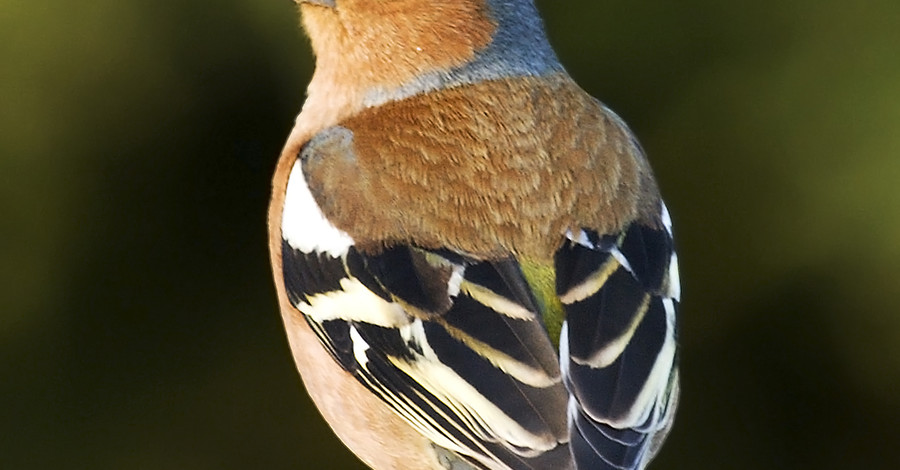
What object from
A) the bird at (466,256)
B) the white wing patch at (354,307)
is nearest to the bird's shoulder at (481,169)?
the bird at (466,256)

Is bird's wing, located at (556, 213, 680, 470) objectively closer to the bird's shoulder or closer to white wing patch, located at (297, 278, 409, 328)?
the bird's shoulder

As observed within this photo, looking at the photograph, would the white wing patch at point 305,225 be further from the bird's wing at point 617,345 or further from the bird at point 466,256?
the bird's wing at point 617,345

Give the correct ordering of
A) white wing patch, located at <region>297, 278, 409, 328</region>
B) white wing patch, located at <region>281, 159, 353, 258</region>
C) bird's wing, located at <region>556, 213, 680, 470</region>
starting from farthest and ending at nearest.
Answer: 1. white wing patch, located at <region>281, 159, 353, 258</region>
2. white wing patch, located at <region>297, 278, 409, 328</region>
3. bird's wing, located at <region>556, 213, 680, 470</region>

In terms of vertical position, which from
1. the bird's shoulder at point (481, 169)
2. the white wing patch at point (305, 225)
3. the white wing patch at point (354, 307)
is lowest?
the white wing patch at point (354, 307)

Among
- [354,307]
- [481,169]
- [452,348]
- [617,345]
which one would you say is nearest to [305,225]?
[354,307]

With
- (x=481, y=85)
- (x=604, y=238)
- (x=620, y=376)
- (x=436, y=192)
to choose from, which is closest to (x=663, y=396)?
(x=620, y=376)

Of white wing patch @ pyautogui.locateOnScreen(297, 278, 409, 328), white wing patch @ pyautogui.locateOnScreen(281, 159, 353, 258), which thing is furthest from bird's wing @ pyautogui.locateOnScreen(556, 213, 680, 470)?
white wing patch @ pyautogui.locateOnScreen(281, 159, 353, 258)

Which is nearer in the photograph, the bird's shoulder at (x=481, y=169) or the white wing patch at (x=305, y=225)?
the bird's shoulder at (x=481, y=169)

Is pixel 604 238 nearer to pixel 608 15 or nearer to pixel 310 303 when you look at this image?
pixel 310 303
